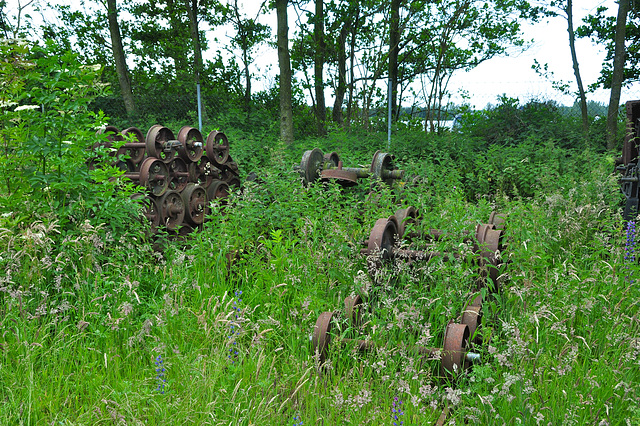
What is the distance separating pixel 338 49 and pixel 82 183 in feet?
45.6

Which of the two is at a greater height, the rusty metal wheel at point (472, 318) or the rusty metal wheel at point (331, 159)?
the rusty metal wheel at point (331, 159)

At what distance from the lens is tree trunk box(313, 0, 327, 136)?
16062 mm

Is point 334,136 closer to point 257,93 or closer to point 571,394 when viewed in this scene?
A: point 257,93

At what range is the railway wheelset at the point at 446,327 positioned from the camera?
9.18 ft

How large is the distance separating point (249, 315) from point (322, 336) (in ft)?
2.76

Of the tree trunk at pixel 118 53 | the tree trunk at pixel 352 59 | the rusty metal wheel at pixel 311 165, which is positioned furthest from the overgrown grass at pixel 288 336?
the tree trunk at pixel 118 53

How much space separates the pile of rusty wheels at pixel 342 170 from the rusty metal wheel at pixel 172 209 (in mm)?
1853

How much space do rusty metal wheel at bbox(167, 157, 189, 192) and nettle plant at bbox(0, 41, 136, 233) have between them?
7.29 feet

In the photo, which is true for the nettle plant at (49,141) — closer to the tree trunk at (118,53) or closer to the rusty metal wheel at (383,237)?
the rusty metal wheel at (383,237)

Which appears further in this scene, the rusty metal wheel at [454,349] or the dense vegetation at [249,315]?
the rusty metal wheel at [454,349]

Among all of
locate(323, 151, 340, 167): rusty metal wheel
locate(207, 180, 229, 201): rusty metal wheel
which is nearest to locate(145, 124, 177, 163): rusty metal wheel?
locate(207, 180, 229, 201): rusty metal wheel

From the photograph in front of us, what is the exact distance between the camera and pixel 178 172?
643 cm

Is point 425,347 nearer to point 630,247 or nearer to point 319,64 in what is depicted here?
point 630,247

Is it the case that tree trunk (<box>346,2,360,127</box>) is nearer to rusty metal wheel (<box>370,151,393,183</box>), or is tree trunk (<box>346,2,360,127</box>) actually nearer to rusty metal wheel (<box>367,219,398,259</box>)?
rusty metal wheel (<box>370,151,393,183</box>)
